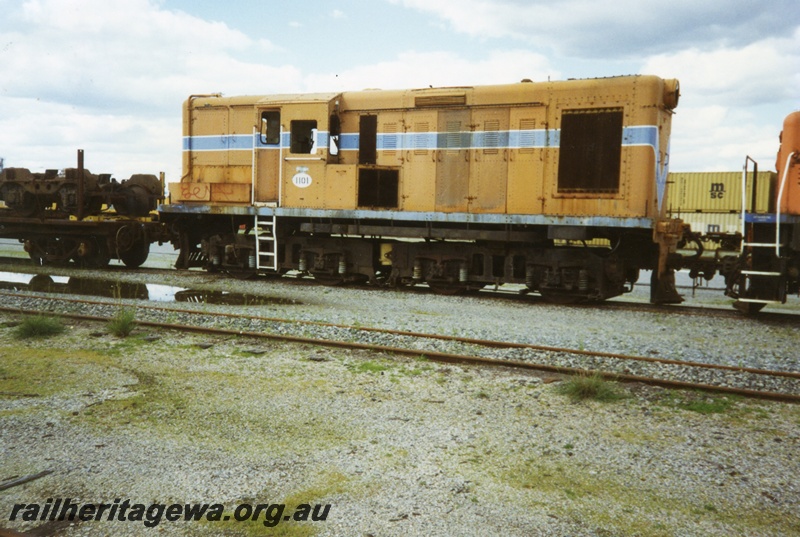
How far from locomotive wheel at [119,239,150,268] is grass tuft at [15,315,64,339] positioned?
8.25 meters

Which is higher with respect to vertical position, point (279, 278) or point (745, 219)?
point (745, 219)

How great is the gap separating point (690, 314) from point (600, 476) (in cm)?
732

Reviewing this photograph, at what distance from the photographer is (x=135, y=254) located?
54.2 ft

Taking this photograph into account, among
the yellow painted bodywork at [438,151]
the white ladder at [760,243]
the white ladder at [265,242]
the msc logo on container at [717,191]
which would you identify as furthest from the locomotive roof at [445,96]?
the msc logo on container at [717,191]

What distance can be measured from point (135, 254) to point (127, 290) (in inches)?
179

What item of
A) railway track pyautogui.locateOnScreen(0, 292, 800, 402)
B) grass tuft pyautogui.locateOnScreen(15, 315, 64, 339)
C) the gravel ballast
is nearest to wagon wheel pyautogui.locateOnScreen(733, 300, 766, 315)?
the gravel ballast

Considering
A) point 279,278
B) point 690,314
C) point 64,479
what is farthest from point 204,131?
point 64,479

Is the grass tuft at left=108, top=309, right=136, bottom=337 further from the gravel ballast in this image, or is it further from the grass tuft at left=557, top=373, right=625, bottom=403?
the grass tuft at left=557, top=373, right=625, bottom=403

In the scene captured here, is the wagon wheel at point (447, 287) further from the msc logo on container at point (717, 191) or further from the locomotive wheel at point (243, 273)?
the msc logo on container at point (717, 191)

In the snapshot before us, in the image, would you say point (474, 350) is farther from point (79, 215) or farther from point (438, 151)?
point (79, 215)

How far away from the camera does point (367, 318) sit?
373 inches

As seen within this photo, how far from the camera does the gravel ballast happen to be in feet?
11.6

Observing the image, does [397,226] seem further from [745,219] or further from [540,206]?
[745,219]

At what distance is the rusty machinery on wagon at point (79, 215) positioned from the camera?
15969 mm
